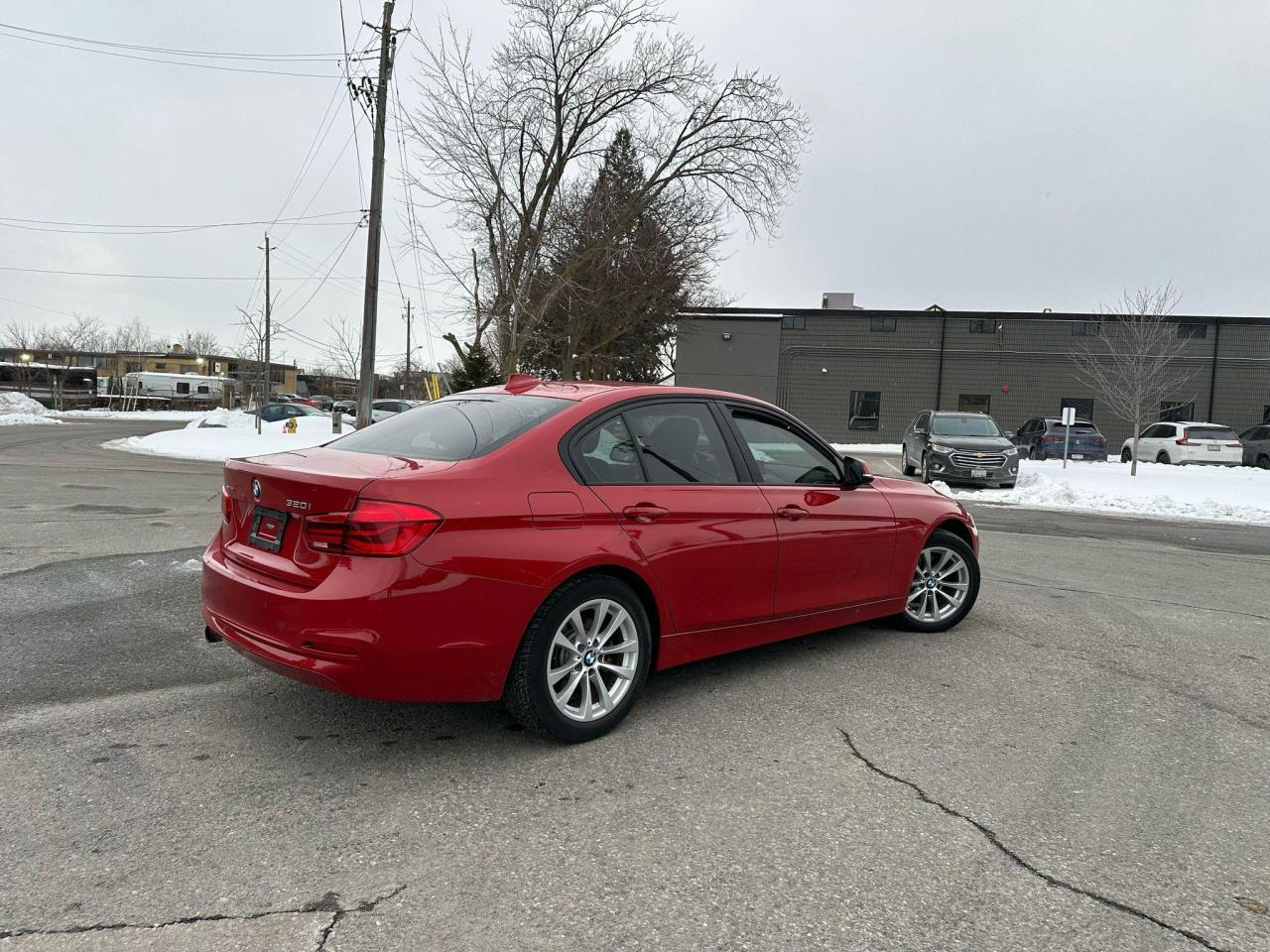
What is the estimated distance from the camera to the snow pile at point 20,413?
3567 centimetres

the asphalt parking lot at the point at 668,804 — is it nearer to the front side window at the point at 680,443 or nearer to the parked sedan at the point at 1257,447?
the front side window at the point at 680,443

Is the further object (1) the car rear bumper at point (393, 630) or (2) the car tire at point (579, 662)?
(2) the car tire at point (579, 662)

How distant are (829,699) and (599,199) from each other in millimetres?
24639

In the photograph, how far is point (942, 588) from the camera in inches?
221

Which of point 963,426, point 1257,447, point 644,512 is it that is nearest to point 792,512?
point 644,512

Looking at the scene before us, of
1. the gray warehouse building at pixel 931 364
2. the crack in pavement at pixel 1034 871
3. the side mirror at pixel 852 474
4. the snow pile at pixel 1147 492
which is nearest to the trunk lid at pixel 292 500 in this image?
the crack in pavement at pixel 1034 871

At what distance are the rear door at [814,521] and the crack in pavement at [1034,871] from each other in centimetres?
117

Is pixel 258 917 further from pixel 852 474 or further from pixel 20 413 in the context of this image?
pixel 20 413

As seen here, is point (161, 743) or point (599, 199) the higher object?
point (599, 199)

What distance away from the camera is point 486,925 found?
233 centimetres

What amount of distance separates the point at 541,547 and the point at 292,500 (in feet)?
3.24

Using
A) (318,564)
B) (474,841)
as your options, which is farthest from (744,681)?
(318,564)

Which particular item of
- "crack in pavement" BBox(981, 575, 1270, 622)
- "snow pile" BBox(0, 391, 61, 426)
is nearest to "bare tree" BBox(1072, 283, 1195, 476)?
"crack in pavement" BBox(981, 575, 1270, 622)

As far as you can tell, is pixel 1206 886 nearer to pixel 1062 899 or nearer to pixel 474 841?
pixel 1062 899
